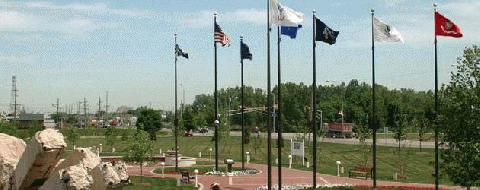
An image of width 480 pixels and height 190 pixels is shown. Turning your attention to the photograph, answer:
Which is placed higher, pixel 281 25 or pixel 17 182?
pixel 281 25

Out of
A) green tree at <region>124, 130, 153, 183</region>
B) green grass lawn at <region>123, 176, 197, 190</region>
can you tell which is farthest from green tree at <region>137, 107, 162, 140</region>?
green grass lawn at <region>123, 176, 197, 190</region>

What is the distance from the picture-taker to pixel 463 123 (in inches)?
888

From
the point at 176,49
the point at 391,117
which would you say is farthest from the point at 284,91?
the point at 176,49

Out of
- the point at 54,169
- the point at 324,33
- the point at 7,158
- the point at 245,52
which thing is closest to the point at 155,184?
the point at 245,52

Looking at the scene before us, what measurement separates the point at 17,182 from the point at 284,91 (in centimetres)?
12468

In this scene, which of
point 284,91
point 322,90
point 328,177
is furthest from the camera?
point 322,90

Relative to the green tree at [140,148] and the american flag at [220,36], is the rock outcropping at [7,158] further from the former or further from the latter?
the green tree at [140,148]

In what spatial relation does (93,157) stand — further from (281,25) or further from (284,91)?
(284,91)

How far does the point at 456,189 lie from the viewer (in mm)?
34469

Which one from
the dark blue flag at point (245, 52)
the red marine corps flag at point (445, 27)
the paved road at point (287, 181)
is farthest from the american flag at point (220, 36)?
the red marine corps flag at point (445, 27)

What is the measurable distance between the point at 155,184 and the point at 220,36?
907 cm

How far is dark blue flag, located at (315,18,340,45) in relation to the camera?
26.7m

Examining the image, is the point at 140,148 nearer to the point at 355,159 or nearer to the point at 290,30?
the point at 290,30

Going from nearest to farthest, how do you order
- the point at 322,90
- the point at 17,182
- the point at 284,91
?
the point at 17,182 → the point at 284,91 → the point at 322,90
